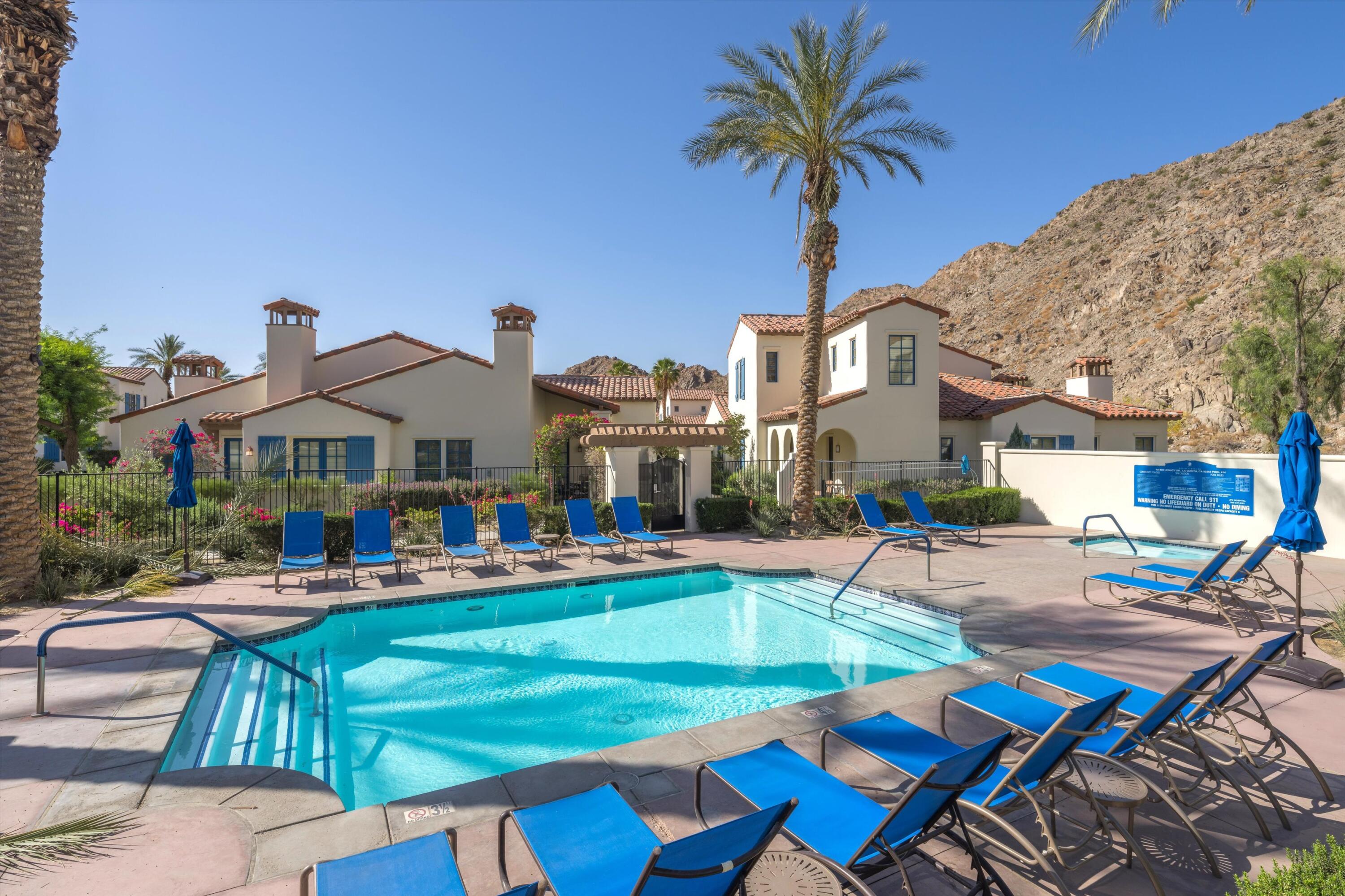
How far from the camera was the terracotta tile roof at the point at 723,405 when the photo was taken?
31.3 meters

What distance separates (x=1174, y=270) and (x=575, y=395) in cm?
5420

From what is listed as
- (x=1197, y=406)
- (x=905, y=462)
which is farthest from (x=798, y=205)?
(x=1197, y=406)

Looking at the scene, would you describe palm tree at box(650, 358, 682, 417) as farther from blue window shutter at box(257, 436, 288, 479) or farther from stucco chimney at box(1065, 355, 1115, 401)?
blue window shutter at box(257, 436, 288, 479)

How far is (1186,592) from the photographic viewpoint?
26.4 feet

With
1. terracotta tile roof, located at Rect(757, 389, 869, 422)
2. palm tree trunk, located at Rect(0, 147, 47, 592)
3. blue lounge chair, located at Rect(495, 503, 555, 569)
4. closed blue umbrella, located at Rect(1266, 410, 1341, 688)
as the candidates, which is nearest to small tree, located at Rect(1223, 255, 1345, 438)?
terracotta tile roof, located at Rect(757, 389, 869, 422)

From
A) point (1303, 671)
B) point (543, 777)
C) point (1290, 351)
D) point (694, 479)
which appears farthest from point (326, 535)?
point (1290, 351)

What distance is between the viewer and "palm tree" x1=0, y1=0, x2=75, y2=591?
30.0 feet

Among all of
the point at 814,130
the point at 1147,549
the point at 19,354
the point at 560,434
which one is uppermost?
the point at 814,130

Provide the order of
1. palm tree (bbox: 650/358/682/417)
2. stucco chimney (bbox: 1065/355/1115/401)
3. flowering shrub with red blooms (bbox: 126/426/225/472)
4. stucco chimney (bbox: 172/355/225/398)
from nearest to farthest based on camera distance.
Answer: flowering shrub with red blooms (bbox: 126/426/225/472) < stucco chimney (bbox: 1065/355/1115/401) < stucco chimney (bbox: 172/355/225/398) < palm tree (bbox: 650/358/682/417)

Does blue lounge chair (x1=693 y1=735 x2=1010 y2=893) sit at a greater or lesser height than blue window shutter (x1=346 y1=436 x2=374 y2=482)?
lesser

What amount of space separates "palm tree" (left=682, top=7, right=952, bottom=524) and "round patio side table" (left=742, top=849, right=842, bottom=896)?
13668mm

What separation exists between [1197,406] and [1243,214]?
2018 centimetres

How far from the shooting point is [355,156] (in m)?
14.5

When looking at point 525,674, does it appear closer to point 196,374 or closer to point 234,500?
point 234,500
